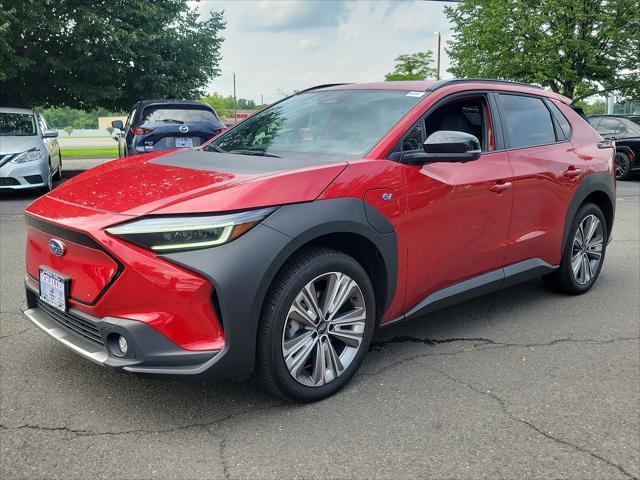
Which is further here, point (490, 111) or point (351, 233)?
point (490, 111)

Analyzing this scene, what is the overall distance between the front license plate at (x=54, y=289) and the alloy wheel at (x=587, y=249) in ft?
12.3

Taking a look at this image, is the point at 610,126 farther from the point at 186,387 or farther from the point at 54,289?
the point at 54,289

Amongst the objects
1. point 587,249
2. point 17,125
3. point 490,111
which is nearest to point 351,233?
point 490,111

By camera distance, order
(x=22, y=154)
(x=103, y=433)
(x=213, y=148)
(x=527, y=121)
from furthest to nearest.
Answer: (x=22, y=154)
(x=527, y=121)
(x=213, y=148)
(x=103, y=433)

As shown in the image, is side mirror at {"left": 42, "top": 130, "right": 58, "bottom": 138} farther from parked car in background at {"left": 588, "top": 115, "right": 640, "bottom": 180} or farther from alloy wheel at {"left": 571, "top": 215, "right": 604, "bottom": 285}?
parked car in background at {"left": 588, "top": 115, "right": 640, "bottom": 180}

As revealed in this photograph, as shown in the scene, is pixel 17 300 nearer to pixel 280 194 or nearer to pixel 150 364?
pixel 150 364

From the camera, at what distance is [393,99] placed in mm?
3783

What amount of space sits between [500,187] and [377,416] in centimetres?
174

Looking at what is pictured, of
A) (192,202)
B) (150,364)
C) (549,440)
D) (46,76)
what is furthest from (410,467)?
(46,76)

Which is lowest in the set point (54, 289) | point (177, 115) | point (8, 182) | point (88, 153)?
point (88, 153)

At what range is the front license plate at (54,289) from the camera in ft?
9.57

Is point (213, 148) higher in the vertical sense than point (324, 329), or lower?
higher

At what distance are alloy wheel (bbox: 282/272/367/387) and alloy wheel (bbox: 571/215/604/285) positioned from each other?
247cm

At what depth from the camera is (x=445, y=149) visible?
11.1ft
